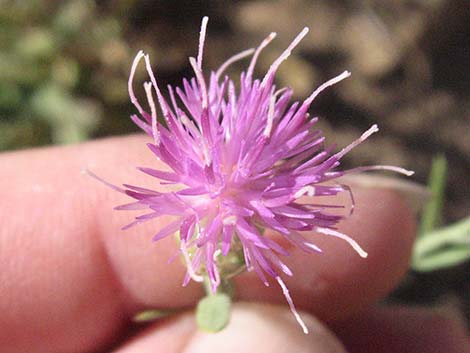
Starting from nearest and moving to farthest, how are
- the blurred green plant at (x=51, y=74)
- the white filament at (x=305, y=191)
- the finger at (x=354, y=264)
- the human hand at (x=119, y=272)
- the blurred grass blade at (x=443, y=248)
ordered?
the white filament at (x=305, y=191) → the human hand at (x=119, y=272) → the finger at (x=354, y=264) → the blurred grass blade at (x=443, y=248) → the blurred green plant at (x=51, y=74)

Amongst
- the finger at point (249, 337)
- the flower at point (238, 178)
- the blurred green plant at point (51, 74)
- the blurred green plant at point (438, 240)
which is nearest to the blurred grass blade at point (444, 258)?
the blurred green plant at point (438, 240)

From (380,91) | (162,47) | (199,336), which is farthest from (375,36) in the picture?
(199,336)

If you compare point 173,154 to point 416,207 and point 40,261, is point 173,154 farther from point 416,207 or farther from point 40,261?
point 416,207

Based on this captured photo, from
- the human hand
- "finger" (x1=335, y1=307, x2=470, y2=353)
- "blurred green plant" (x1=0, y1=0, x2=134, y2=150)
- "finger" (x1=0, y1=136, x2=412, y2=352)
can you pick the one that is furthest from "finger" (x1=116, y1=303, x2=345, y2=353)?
"blurred green plant" (x1=0, y1=0, x2=134, y2=150)

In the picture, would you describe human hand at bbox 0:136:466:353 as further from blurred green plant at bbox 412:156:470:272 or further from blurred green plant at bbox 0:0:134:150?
blurred green plant at bbox 0:0:134:150

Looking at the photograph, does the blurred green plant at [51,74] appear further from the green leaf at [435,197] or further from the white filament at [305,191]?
the white filament at [305,191]

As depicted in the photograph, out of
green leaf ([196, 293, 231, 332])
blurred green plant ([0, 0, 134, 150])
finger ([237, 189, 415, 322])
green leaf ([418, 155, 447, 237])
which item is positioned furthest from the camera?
blurred green plant ([0, 0, 134, 150])

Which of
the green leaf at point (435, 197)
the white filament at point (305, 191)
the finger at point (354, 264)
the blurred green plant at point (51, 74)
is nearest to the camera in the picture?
the white filament at point (305, 191)
